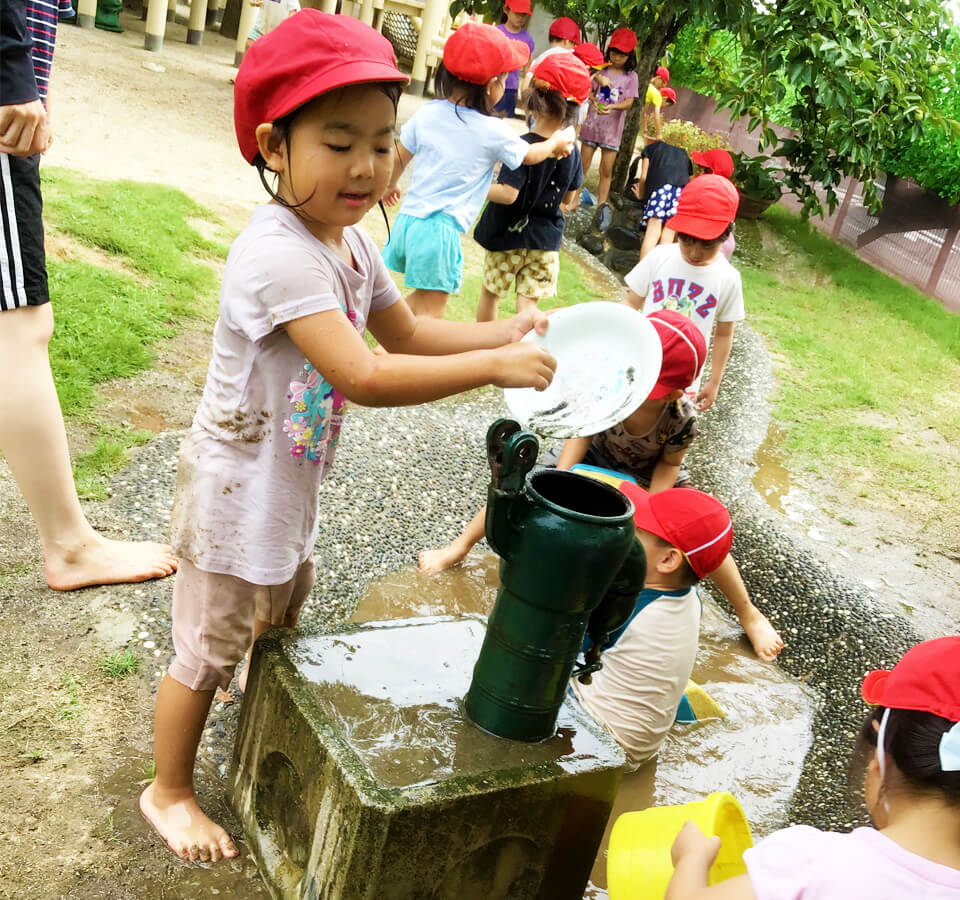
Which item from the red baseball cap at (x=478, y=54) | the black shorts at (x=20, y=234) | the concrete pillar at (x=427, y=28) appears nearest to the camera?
the black shorts at (x=20, y=234)

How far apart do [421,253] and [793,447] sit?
2.32 meters

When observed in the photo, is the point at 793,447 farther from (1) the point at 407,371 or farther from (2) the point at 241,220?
(1) the point at 407,371

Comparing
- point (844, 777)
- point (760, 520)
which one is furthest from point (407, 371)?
point (760, 520)

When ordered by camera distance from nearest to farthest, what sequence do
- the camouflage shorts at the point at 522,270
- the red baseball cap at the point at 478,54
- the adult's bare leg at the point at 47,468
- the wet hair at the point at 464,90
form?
the adult's bare leg at the point at 47,468 → the red baseball cap at the point at 478,54 → the wet hair at the point at 464,90 → the camouflage shorts at the point at 522,270

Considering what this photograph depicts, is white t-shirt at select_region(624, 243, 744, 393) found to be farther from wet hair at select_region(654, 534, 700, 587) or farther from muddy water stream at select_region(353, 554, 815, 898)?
wet hair at select_region(654, 534, 700, 587)

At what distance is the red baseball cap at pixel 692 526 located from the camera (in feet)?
8.13

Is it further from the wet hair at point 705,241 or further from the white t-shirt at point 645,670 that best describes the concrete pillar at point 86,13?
the white t-shirt at point 645,670

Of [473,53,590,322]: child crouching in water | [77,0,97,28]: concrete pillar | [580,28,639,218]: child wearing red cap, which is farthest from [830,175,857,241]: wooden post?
[77,0,97,28]: concrete pillar

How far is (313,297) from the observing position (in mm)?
1639

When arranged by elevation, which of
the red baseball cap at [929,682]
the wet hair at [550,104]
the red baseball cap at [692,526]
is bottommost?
the red baseball cap at [692,526]

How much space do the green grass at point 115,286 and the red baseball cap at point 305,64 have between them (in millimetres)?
1772

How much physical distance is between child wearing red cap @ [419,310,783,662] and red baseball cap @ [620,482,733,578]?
0.62 m

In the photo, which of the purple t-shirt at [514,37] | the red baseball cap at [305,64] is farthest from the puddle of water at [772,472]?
the purple t-shirt at [514,37]

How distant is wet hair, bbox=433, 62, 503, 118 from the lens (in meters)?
4.47
